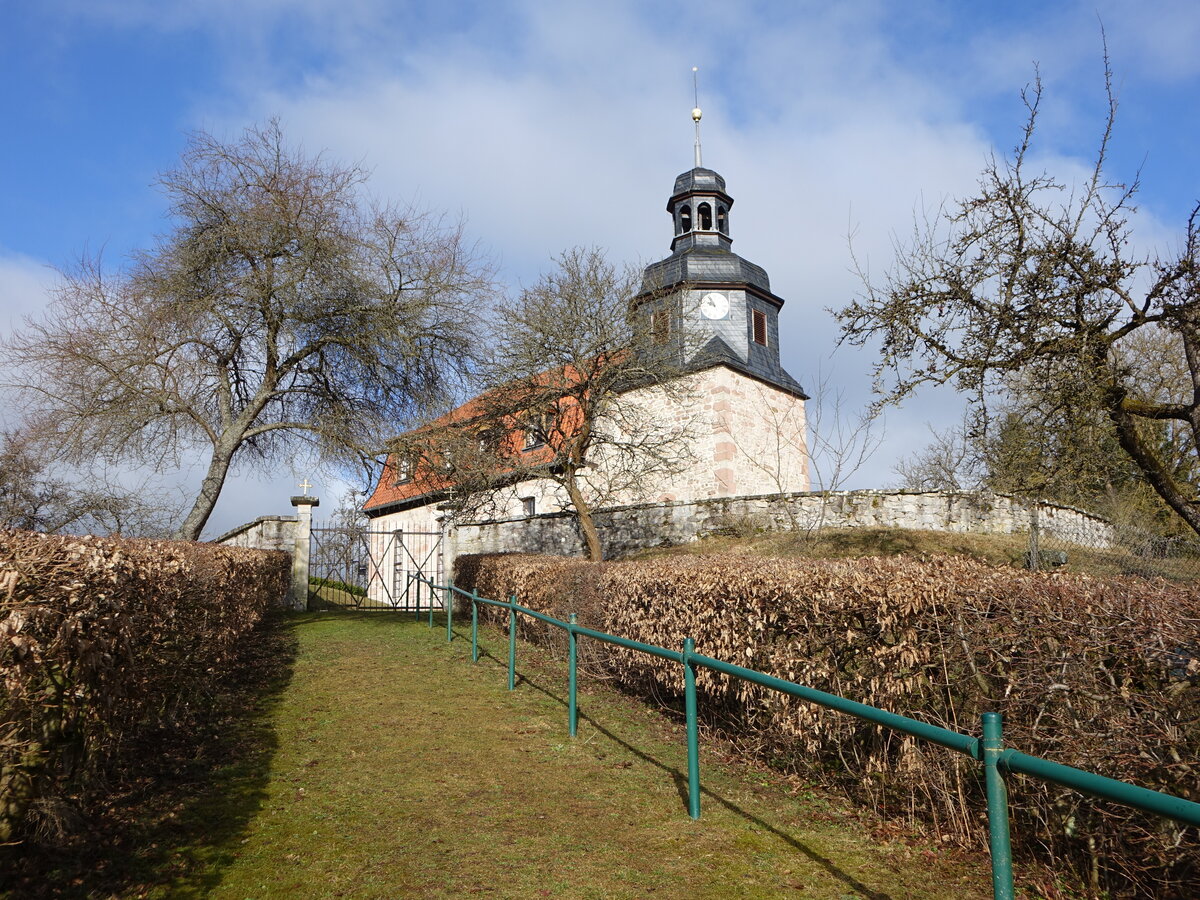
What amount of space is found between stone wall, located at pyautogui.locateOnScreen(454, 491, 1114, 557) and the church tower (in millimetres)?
6218

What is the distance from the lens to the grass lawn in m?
3.49

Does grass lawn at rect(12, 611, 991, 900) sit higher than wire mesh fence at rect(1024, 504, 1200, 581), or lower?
lower

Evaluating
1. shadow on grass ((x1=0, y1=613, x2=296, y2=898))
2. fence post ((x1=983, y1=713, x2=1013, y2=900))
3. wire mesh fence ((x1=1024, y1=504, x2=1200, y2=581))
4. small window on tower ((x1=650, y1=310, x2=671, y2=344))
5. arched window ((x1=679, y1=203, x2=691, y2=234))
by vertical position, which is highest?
arched window ((x1=679, y1=203, x2=691, y2=234))

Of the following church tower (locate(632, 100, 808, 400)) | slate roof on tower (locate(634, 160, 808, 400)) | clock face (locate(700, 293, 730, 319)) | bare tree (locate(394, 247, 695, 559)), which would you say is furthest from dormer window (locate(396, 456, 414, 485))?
clock face (locate(700, 293, 730, 319))

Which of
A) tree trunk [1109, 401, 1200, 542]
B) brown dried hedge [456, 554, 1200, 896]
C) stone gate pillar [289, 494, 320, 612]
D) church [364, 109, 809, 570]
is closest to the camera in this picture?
brown dried hedge [456, 554, 1200, 896]

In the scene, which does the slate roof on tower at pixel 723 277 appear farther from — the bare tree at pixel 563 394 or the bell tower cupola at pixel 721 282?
the bare tree at pixel 563 394

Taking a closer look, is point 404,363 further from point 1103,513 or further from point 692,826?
point 1103,513

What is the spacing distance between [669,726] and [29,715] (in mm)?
4633

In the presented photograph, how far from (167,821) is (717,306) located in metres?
24.0

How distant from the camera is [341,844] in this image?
3918 millimetres

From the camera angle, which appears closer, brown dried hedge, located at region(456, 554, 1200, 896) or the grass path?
brown dried hedge, located at region(456, 554, 1200, 896)

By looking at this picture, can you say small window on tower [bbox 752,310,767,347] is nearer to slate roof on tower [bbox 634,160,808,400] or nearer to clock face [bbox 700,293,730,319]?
slate roof on tower [bbox 634,160,808,400]

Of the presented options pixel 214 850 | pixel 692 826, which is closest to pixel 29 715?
pixel 214 850

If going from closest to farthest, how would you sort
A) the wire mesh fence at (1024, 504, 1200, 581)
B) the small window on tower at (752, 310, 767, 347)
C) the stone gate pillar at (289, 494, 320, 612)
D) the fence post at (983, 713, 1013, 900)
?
the fence post at (983, 713, 1013, 900), the wire mesh fence at (1024, 504, 1200, 581), the stone gate pillar at (289, 494, 320, 612), the small window on tower at (752, 310, 767, 347)
